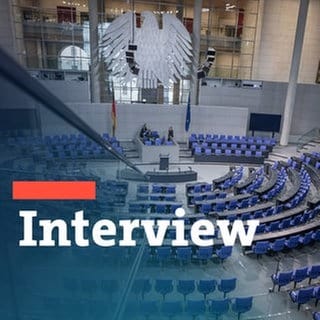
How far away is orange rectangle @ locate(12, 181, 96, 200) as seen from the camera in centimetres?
157

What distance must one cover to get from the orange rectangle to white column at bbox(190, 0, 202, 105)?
60.6 feet

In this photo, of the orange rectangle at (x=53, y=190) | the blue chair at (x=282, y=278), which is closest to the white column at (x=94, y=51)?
the blue chair at (x=282, y=278)

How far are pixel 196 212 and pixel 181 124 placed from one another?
32.4 ft

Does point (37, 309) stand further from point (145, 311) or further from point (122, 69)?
point (122, 69)

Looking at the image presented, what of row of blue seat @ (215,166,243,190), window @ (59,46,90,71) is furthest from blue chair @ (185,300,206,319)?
window @ (59,46,90,71)

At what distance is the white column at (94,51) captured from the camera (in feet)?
59.6

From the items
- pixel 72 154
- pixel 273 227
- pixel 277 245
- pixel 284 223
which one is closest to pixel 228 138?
pixel 284 223

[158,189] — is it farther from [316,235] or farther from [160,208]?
[316,235]

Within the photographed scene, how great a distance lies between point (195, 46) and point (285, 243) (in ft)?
47.6

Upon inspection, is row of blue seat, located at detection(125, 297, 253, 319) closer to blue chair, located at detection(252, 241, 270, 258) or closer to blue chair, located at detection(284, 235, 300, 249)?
blue chair, located at detection(252, 241, 270, 258)

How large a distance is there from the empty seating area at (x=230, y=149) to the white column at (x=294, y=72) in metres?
2.37

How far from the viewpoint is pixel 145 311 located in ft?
21.3

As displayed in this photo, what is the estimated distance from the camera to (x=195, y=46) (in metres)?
19.9

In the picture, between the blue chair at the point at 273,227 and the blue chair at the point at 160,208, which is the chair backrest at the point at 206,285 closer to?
the blue chair at the point at 273,227
